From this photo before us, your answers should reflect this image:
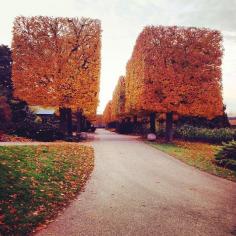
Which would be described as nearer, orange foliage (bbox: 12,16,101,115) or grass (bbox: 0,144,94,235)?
grass (bbox: 0,144,94,235)

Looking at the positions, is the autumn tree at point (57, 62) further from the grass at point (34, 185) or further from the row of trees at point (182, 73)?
the grass at point (34, 185)

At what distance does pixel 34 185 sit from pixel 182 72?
19708 mm

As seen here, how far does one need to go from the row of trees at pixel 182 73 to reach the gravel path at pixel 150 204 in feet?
40.7

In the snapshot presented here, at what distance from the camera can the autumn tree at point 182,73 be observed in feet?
88.7

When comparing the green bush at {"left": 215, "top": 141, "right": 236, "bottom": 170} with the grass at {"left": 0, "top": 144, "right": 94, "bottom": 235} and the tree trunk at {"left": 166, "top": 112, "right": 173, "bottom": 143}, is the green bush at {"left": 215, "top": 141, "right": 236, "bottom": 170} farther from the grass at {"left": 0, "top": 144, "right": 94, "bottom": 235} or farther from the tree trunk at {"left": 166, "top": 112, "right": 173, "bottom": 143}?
the tree trunk at {"left": 166, "top": 112, "right": 173, "bottom": 143}

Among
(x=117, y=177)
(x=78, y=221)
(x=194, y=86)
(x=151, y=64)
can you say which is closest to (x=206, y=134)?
(x=194, y=86)

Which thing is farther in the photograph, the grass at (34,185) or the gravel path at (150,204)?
the grass at (34,185)

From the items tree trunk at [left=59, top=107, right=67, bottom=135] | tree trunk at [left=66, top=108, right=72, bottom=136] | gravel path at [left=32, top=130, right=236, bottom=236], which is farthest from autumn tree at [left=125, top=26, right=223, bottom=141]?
gravel path at [left=32, top=130, right=236, bottom=236]

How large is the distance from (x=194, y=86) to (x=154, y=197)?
1856 cm

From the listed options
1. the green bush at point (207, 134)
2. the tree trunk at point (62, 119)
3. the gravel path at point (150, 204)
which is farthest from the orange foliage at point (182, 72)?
the gravel path at point (150, 204)

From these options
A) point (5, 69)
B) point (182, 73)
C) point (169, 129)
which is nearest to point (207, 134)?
point (169, 129)

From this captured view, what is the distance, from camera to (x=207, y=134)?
32.4 metres

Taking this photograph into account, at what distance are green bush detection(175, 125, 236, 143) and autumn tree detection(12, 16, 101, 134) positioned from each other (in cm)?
1061

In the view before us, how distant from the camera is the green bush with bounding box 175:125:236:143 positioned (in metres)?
31.3
